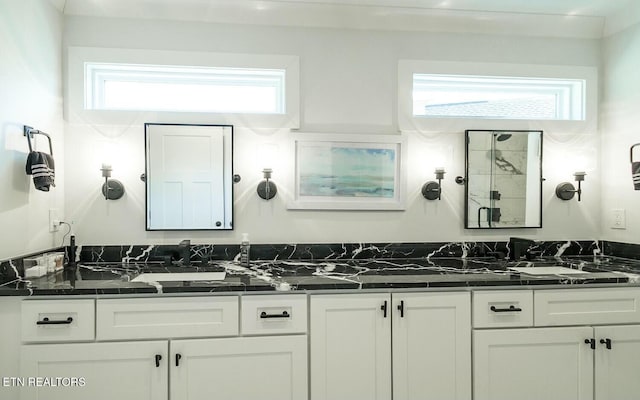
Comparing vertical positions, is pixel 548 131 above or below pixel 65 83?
below

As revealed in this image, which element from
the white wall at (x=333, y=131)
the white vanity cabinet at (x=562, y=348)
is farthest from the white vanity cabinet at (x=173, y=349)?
the white vanity cabinet at (x=562, y=348)

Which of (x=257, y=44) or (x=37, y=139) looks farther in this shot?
(x=257, y=44)

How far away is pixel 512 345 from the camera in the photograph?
1.94m

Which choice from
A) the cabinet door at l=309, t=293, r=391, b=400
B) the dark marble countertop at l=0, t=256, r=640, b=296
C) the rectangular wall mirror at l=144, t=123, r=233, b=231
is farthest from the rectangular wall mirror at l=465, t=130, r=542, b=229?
the rectangular wall mirror at l=144, t=123, r=233, b=231

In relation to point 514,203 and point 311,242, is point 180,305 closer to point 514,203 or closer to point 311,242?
point 311,242

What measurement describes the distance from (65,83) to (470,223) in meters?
2.79

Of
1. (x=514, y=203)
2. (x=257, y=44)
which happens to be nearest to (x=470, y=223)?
(x=514, y=203)

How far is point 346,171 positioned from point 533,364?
151cm

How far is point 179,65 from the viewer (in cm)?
243

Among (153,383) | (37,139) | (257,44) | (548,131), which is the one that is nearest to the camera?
(153,383)

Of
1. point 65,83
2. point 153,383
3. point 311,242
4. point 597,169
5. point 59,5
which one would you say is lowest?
point 153,383

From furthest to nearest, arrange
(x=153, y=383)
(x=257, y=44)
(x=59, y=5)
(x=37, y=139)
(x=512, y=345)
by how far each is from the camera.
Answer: (x=257, y=44) → (x=59, y=5) → (x=37, y=139) → (x=512, y=345) → (x=153, y=383)

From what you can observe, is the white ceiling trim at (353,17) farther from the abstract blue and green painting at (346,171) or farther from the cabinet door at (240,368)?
the cabinet door at (240,368)

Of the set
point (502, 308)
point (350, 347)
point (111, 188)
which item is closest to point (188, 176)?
point (111, 188)
